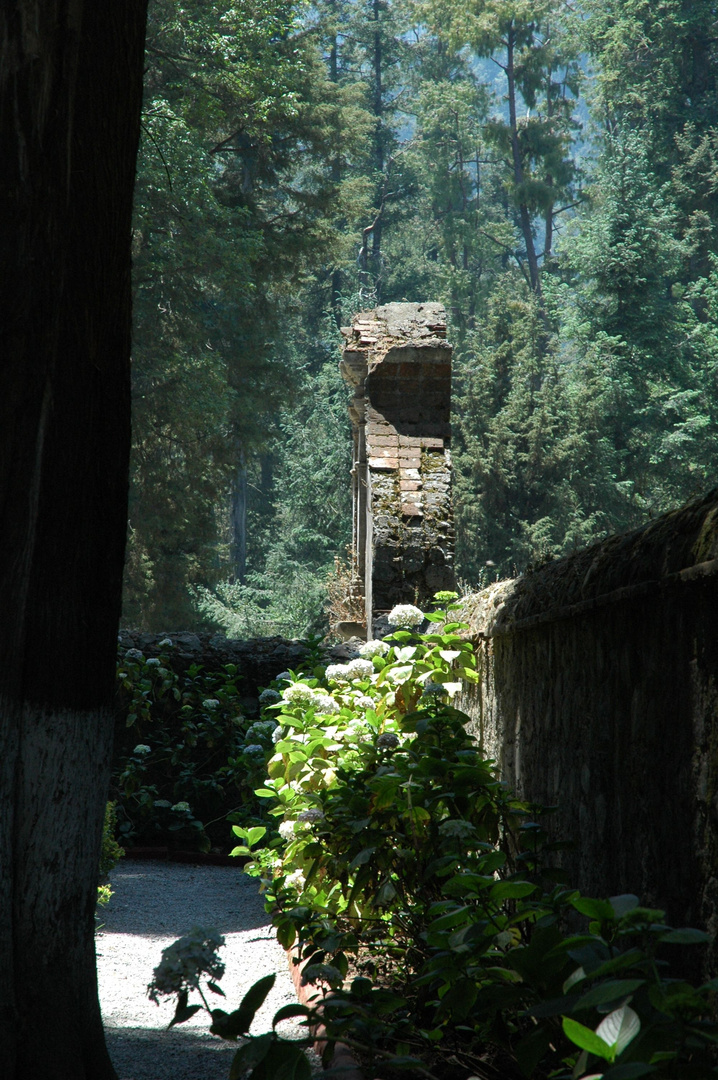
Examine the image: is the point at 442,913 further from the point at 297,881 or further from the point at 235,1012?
the point at 297,881

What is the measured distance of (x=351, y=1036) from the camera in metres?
1.97

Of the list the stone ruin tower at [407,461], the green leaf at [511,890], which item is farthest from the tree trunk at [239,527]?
the green leaf at [511,890]

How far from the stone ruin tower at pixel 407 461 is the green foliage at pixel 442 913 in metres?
1.52

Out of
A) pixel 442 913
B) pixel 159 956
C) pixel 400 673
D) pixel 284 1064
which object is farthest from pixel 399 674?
pixel 284 1064

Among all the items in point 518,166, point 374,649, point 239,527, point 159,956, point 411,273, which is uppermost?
point 518,166

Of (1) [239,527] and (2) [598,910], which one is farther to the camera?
(1) [239,527]

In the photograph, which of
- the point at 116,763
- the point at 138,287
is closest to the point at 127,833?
the point at 116,763

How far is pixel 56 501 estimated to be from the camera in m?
2.26

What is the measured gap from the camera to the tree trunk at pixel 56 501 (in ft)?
7.18

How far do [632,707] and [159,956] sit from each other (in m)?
2.62

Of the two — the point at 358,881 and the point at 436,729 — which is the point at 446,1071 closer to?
the point at 358,881

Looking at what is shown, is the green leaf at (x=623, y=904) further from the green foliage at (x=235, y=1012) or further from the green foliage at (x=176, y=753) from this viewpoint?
the green foliage at (x=176, y=753)

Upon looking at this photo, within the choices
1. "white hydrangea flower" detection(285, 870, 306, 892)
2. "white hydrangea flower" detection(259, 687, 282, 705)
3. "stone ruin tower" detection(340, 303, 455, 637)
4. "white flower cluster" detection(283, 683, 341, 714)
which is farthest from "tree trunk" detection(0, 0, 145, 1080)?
"stone ruin tower" detection(340, 303, 455, 637)

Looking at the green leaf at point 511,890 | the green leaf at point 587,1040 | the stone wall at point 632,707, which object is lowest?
the green leaf at point 587,1040
